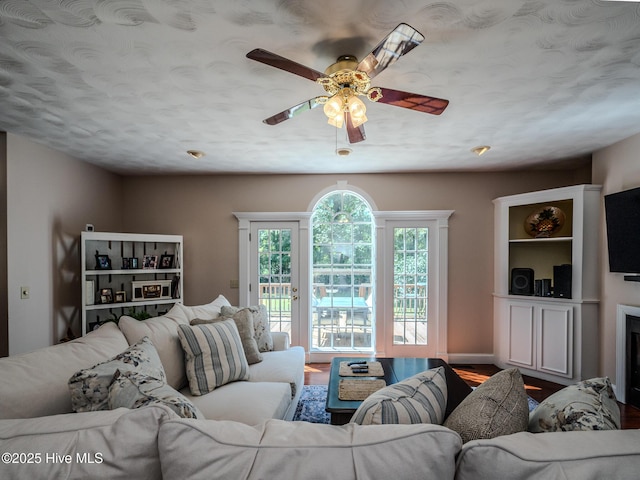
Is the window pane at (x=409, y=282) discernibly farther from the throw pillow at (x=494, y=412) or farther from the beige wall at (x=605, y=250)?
the throw pillow at (x=494, y=412)

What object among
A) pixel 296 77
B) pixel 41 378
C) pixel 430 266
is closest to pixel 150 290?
pixel 41 378

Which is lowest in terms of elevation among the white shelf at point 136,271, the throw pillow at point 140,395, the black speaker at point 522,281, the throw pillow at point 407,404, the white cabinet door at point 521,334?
the white cabinet door at point 521,334

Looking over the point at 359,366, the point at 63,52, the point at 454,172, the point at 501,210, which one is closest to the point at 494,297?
the point at 501,210

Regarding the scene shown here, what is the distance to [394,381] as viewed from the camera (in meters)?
2.33

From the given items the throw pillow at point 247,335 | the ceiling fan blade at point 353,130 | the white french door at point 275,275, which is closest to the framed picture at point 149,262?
the white french door at point 275,275

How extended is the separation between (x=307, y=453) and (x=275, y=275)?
359 centimetres

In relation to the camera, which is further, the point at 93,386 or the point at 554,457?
the point at 93,386

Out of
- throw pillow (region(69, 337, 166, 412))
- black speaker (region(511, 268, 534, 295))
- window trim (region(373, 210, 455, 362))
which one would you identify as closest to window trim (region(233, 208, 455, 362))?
window trim (region(373, 210, 455, 362))

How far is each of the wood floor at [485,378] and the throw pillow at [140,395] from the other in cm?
258

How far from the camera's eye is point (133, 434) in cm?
84

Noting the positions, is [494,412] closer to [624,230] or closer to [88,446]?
[88,446]

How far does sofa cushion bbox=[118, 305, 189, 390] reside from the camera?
6.40 ft

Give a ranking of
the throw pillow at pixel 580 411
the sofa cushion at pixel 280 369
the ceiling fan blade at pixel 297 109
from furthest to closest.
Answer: the sofa cushion at pixel 280 369, the ceiling fan blade at pixel 297 109, the throw pillow at pixel 580 411

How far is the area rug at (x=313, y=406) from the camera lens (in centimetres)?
275
